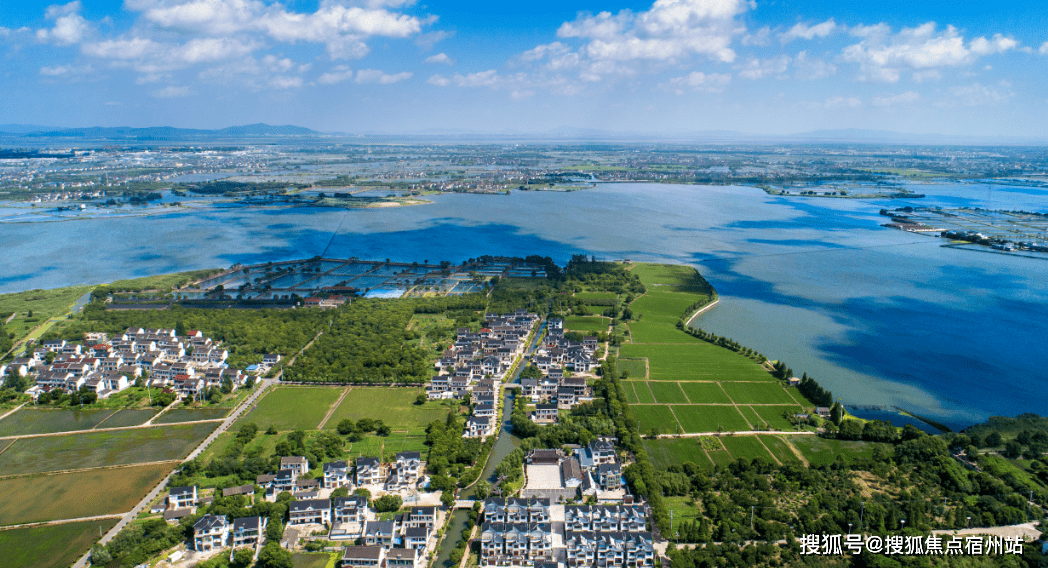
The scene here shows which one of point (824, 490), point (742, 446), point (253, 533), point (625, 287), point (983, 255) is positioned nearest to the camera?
point (253, 533)

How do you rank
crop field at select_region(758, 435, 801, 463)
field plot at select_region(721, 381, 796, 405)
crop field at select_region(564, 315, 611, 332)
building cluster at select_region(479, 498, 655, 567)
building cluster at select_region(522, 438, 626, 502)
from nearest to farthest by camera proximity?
building cluster at select_region(479, 498, 655, 567) → building cluster at select_region(522, 438, 626, 502) → crop field at select_region(758, 435, 801, 463) → field plot at select_region(721, 381, 796, 405) → crop field at select_region(564, 315, 611, 332)

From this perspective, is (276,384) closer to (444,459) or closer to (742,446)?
(444,459)

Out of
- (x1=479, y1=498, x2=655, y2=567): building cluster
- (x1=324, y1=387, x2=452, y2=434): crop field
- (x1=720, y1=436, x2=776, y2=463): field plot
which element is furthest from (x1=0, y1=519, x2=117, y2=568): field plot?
(x1=720, y1=436, x2=776, y2=463): field plot

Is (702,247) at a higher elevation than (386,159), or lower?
lower

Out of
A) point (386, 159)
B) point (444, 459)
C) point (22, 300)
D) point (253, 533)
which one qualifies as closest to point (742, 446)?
point (444, 459)

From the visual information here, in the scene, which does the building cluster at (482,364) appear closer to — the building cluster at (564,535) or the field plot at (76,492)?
the building cluster at (564,535)

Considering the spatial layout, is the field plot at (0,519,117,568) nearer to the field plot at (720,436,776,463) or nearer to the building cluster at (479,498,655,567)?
the building cluster at (479,498,655,567)

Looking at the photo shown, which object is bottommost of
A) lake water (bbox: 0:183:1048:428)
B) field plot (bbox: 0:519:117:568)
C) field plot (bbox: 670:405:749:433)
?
field plot (bbox: 0:519:117:568)

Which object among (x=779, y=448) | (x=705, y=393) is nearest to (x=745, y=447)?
(x=779, y=448)
